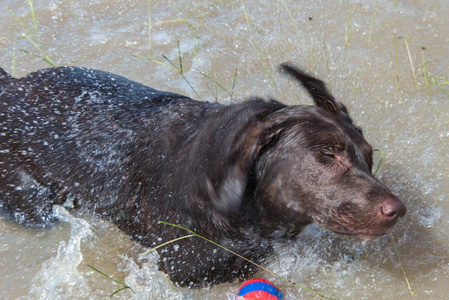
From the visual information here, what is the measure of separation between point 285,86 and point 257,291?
2.59 meters

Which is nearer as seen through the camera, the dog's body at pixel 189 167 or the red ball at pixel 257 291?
the dog's body at pixel 189 167

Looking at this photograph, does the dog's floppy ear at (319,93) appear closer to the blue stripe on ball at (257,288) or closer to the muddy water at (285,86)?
the muddy water at (285,86)

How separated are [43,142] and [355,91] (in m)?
3.06

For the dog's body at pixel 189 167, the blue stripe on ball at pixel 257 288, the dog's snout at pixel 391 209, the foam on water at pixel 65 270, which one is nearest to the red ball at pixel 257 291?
the blue stripe on ball at pixel 257 288

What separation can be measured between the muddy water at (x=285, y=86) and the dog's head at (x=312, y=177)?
655 mm

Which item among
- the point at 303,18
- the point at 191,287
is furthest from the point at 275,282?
the point at 303,18

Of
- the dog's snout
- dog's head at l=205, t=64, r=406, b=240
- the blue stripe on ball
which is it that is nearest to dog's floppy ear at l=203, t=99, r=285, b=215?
dog's head at l=205, t=64, r=406, b=240

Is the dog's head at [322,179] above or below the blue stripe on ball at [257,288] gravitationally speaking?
above

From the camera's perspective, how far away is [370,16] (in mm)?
5582

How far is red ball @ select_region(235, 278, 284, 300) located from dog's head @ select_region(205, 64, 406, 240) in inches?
17.9

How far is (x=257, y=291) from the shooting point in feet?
9.21

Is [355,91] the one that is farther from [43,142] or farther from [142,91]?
[43,142]

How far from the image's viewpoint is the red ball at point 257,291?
2791 mm

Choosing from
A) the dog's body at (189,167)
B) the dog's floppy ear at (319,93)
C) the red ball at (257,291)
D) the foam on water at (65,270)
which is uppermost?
the dog's floppy ear at (319,93)
